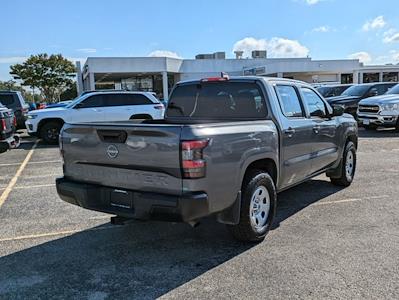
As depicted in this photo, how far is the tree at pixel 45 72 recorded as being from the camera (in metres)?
51.8

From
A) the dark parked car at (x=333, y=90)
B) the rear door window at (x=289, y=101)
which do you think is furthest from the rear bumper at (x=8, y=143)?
the dark parked car at (x=333, y=90)

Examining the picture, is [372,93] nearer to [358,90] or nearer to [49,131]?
[358,90]

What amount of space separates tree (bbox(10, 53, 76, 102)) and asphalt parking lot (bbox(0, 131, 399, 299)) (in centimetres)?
4900

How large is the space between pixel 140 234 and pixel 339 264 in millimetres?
2365

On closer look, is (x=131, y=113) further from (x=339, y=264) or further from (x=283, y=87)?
(x=339, y=264)

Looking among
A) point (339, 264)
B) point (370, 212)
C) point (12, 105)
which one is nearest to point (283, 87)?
point (370, 212)

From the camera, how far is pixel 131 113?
612 inches

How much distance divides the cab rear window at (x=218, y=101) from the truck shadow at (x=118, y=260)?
147cm

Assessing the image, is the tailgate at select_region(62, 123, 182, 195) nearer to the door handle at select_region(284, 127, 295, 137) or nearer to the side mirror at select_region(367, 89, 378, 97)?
the door handle at select_region(284, 127, 295, 137)

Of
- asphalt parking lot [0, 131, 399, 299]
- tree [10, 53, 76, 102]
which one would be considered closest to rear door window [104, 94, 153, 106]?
asphalt parking lot [0, 131, 399, 299]

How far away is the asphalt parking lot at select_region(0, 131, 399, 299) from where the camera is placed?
12.5 feet

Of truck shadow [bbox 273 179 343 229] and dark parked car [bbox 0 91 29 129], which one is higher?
dark parked car [bbox 0 91 29 129]

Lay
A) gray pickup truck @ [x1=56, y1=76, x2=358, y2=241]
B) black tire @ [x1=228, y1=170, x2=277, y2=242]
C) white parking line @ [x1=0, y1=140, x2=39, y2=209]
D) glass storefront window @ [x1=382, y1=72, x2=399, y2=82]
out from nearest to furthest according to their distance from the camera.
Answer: gray pickup truck @ [x1=56, y1=76, x2=358, y2=241], black tire @ [x1=228, y1=170, x2=277, y2=242], white parking line @ [x1=0, y1=140, x2=39, y2=209], glass storefront window @ [x1=382, y1=72, x2=399, y2=82]

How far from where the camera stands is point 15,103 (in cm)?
1831
